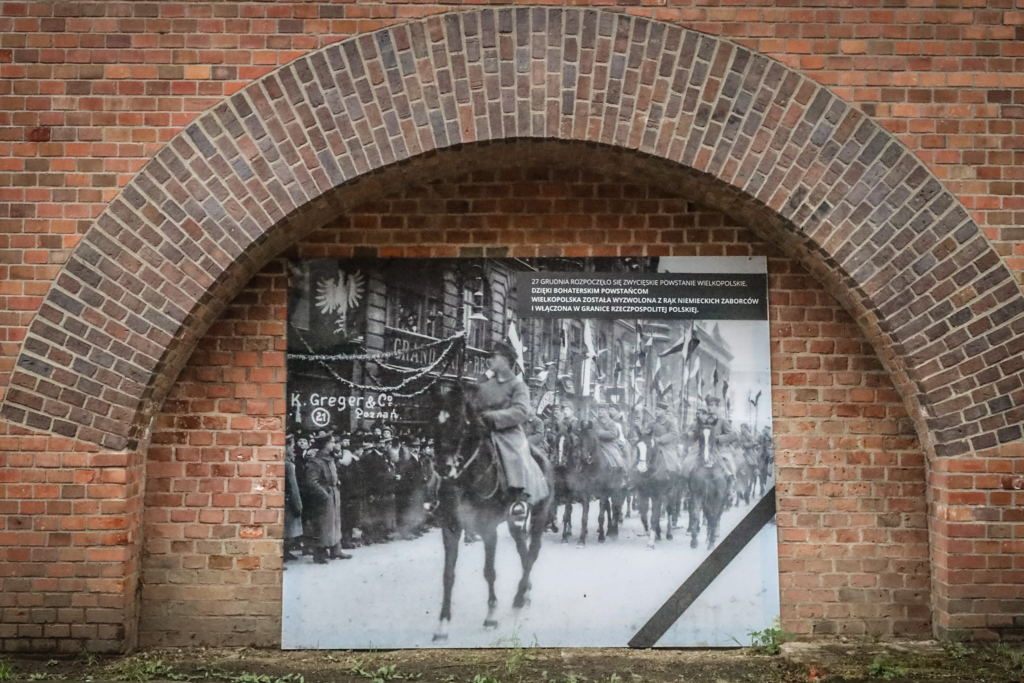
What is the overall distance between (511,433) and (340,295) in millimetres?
1385

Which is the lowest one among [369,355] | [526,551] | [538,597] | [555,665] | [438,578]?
[555,665]

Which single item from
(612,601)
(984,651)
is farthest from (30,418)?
(984,651)

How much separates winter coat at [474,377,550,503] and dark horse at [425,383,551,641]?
0.05m

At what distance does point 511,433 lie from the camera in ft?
16.0

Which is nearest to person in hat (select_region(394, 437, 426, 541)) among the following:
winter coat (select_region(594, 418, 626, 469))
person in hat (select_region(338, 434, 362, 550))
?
person in hat (select_region(338, 434, 362, 550))

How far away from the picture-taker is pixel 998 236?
4.39m

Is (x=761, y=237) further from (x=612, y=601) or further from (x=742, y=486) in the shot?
(x=612, y=601)

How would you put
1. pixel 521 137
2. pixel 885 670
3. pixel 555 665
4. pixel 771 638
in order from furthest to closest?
1. pixel 771 638
2. pixel 555 665
3. pixel 521 137
4. pixel 885 670

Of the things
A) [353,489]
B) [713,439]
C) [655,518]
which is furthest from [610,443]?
[353,489]

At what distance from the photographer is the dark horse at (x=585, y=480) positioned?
4.88 m

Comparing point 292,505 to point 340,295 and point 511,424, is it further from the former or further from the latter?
point 511,424

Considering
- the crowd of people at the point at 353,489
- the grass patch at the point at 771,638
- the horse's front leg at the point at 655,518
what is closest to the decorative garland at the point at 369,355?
the crowd of people at the point at 353,489

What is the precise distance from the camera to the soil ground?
4195 mm

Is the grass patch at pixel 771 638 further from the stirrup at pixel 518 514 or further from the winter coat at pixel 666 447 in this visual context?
the stirrup at pixel 518 514
